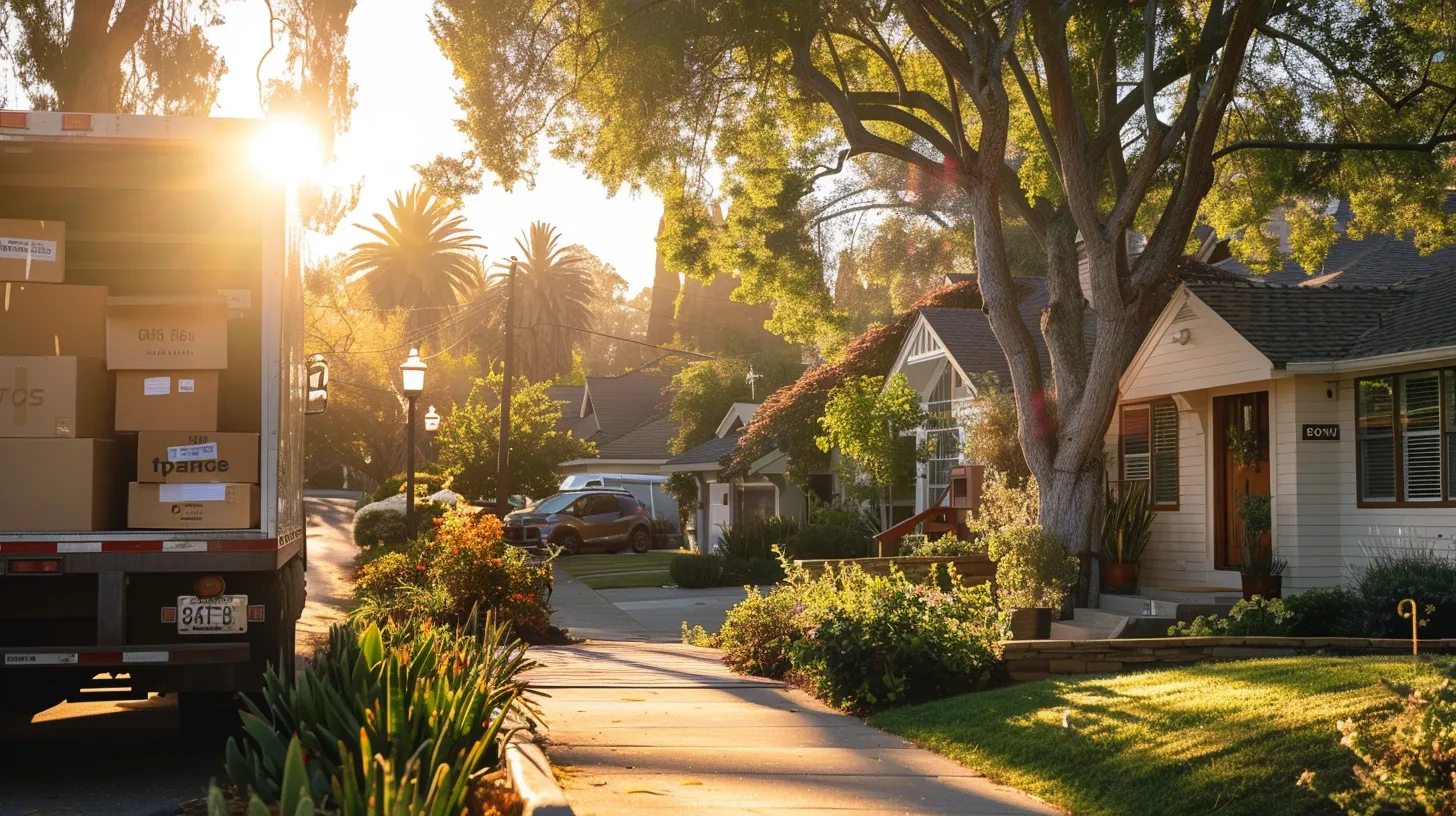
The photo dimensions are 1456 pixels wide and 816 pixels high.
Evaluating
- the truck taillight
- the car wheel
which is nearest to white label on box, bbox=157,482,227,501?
the truck taillight

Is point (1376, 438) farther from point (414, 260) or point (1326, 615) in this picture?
point (414, 260)

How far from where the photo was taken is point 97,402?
8469 millimetres

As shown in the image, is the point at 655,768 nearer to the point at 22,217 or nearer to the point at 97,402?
the point at 97,402

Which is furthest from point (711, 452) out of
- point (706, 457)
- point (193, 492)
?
point (193, 492)

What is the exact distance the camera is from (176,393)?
852cm

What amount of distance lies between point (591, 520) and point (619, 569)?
19.4 ft

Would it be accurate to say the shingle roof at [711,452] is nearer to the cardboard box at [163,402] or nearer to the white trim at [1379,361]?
the white trim at [1379,361]

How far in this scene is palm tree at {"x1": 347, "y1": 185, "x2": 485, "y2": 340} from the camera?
67625 mm

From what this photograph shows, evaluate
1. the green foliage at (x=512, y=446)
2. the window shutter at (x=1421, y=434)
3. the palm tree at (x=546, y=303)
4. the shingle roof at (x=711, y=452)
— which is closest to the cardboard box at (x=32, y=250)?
the window shutter at (x=1421, y=434)

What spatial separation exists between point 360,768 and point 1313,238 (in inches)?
743

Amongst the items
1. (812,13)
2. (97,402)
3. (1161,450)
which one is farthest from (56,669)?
(1161,450)

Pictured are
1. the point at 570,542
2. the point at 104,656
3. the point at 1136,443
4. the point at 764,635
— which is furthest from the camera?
the point at 570,542

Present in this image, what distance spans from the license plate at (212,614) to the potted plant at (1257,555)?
11875 mm

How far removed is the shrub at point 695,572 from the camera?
92.1 feet
